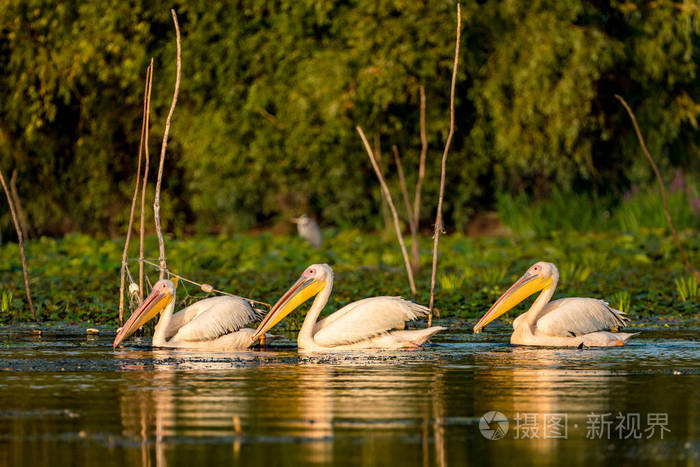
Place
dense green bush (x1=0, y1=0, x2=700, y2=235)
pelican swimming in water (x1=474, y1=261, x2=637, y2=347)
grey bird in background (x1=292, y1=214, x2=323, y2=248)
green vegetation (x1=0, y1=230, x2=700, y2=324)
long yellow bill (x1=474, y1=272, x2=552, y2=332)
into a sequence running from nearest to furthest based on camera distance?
pelican swimming in water (x1=474, y1=261, x2=637, y2=347) < long yellow bill (x1=474, y1=272, x2=552, y2=332) < green vegetation (x1=0, y1=230, x2=700, y2=324) < grey bird in background (x1=292, y1=214, x2=323, y2=248) < dense green bush (x1=0, y1=0, x2=700, y2=235)

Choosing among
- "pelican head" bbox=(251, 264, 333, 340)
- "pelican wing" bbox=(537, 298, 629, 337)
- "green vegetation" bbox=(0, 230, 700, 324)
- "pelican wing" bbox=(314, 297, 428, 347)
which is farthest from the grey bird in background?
"pelican wing" bbox=(314, 297, 428, 347)

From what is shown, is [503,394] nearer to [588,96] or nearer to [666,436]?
[666,436]

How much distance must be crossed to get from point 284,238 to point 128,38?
525cm

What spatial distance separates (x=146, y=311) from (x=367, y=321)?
81.9 inches

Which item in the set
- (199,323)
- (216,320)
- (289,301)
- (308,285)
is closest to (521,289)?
(308,285)

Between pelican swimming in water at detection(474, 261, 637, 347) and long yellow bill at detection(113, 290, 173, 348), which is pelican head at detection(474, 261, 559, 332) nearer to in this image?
pelican swimming in water at detection(474, 261, 637, 347)

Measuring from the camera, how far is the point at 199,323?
42.6 ft

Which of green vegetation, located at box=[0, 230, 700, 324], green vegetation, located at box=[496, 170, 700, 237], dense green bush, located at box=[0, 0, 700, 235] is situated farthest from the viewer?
green vegetation, located at box=[496, 170, 700, 237]

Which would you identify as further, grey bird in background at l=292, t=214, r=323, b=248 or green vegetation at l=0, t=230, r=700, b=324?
grey bird in background at l=292, t=214, r=323, b=248

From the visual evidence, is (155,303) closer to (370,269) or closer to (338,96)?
(370,269)

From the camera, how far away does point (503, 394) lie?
9.44 meters

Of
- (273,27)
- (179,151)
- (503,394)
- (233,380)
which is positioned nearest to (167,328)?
(233,380)

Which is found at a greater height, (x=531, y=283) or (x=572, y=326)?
(x=531, y=283)

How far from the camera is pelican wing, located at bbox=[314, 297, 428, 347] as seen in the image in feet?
41.3
